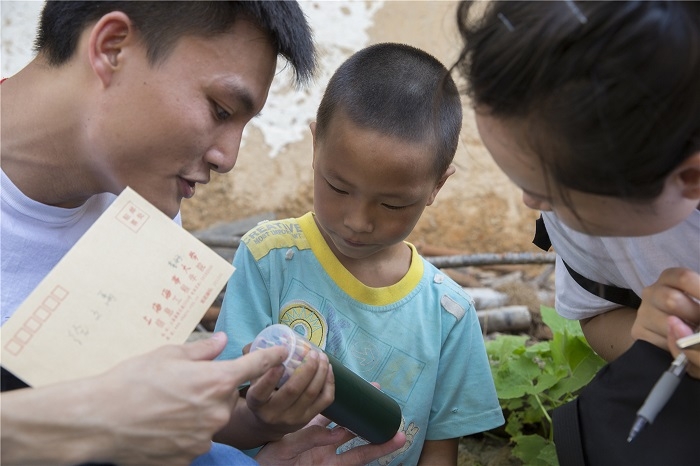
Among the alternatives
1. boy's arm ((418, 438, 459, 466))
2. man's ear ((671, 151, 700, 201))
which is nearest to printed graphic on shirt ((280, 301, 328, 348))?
boy's arm ((418, 438, 459, 466))

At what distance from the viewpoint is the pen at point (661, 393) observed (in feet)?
4.21

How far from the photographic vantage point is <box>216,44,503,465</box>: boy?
175cm

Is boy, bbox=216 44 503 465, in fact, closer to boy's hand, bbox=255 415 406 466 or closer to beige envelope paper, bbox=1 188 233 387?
boy's hand, bbox=255 415 406 466

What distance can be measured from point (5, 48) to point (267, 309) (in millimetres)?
3194

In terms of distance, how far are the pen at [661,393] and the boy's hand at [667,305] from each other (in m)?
0.05

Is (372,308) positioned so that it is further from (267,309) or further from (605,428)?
(605,428)

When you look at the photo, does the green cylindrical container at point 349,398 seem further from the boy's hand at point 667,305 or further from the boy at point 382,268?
the boy's hand at point 667,305

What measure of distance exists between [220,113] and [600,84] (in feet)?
2.44

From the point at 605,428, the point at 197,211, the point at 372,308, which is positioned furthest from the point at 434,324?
the point at 197,211

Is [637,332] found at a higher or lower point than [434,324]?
higher

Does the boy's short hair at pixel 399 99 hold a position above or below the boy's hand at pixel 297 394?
above

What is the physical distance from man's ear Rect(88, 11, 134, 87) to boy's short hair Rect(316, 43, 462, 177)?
1.65 feet

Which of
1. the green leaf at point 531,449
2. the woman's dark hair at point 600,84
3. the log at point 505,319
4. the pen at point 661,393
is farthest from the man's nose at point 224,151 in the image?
the log at point 505,319

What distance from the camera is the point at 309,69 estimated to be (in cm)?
175
